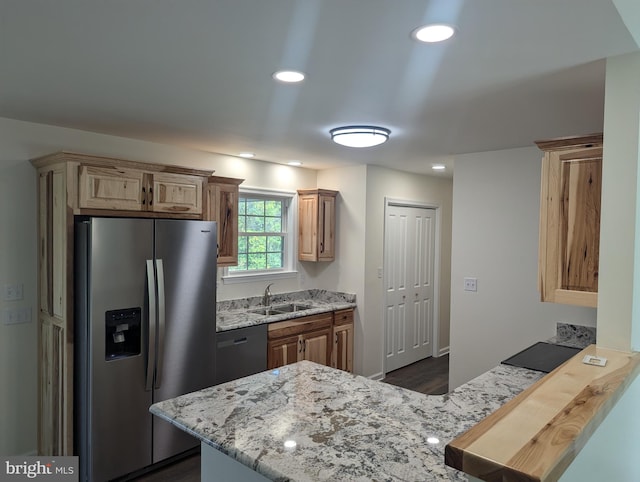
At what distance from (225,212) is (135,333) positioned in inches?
54.6

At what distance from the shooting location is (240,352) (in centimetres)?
369

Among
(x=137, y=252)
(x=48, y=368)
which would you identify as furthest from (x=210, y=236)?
(x=48, y=368)

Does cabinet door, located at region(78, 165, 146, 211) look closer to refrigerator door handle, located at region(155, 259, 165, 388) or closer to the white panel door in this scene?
refrigerator door handle, located at region(155, 259, 165, 388)

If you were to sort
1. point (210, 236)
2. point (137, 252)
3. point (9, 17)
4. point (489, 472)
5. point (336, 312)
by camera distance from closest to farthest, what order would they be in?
1. point (489, 472)
2. point (9, 17)
3. point (137, 252)
4. point (210, 236)
5. point (336, 312)

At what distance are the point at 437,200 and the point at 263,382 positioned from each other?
14.5ft

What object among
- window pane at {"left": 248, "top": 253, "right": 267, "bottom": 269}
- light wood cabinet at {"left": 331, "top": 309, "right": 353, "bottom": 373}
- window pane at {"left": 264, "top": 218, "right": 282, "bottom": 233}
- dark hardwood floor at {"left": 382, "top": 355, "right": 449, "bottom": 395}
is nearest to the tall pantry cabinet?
window pane at {"left": 248, "top": 253, "right": 267, "bottom": 269}

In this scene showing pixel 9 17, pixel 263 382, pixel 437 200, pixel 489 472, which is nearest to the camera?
pixel 489 472

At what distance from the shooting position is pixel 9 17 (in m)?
1.52

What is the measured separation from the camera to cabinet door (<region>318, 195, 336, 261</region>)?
480 cm

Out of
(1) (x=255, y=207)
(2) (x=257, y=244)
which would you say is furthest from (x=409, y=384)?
(1) (x=255, y=207)

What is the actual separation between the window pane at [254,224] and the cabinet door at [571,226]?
3020 mm

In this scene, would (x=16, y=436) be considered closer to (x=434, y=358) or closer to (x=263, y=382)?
(x=263, y=382)

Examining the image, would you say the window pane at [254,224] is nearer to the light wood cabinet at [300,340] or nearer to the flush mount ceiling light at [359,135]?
the light wood cabinet at [300,340]

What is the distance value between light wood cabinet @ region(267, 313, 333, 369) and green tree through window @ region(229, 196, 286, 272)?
81cm
